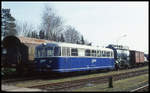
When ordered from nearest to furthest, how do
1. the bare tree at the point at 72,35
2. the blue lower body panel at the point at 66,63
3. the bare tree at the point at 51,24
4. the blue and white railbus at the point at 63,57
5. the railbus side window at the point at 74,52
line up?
the blue lower body panel at the point at 66,63 → the blue and white railbus at the point at 63,57 → the railbus side window at the point at 74,52 → the bare tree at the point at 51,24 → the bare tree at the point at 72,35

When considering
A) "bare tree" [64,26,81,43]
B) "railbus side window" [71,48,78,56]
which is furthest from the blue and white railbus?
"bare tree" [64,26,81,43]

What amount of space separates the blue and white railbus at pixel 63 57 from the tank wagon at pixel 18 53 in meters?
1.26

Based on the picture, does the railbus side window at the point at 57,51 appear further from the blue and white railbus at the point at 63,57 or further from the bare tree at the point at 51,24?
the bare tree at the point at 51,24

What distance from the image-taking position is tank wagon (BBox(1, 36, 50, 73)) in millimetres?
20698

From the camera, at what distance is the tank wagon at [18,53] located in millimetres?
20698

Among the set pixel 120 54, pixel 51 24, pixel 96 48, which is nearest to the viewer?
pixel 96 48

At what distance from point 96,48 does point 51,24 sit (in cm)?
2496

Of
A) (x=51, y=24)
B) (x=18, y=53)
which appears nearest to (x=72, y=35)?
(x=51, y=24)

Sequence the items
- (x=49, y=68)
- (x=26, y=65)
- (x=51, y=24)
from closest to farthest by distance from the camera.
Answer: (x=49, y=68) → (x=26, y=65) → (x=51, y=24)

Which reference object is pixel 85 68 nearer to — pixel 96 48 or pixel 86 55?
pixel 86 55

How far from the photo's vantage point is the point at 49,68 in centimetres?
1855

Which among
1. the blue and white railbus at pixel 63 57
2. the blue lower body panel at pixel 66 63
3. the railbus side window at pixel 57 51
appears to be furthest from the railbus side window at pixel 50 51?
the blue lower body panel at pixel 66 63

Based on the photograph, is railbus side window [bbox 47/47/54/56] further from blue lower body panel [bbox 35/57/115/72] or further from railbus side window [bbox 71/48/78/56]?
railbus side window [bbox 71/48/78/56]

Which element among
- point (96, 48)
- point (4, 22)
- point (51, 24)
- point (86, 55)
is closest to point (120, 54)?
point (96, 48)
